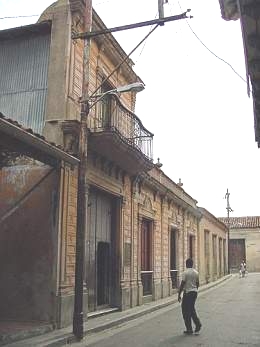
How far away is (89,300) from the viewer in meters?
14.1

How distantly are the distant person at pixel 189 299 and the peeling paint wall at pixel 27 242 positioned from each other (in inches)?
114

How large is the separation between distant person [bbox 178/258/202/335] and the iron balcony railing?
13.3 ft

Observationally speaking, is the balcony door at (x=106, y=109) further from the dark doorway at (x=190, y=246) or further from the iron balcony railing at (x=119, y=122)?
the dark doorway at (x=190, y=246)

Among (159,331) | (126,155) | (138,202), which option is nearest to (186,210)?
(138,202)

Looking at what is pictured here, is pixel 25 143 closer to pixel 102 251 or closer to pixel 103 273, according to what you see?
pixel 102 251

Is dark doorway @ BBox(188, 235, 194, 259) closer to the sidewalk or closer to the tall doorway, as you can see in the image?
the sidewalk

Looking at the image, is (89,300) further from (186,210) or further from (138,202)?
(186,210)

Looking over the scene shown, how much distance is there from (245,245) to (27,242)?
158 ft

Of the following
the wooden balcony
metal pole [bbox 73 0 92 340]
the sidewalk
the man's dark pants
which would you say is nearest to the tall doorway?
the sidewalk

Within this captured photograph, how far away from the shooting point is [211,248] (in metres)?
37.9

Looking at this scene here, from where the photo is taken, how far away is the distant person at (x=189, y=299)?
1159 centimetres

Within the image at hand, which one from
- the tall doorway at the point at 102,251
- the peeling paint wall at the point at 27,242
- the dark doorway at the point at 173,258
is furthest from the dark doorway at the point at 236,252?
the peeling paint wall at the point at 27,242

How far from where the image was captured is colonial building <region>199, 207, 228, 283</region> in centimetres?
3330

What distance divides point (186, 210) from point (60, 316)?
55.6 ft
